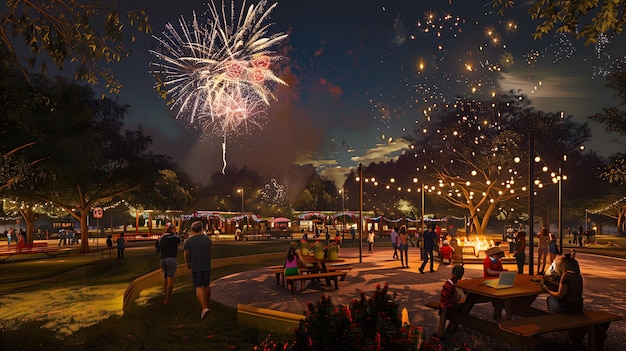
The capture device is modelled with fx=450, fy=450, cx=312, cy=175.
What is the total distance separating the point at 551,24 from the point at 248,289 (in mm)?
10544

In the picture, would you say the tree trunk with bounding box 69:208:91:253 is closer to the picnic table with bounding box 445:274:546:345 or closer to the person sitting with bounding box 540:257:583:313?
the picnic table with bounding box 445:274:546:345

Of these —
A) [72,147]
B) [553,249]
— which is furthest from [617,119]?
[72,147]

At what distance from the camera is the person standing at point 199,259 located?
956 centimetres

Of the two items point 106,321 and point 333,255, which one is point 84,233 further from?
point 106,321

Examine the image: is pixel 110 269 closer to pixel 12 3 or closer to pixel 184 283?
pixel 184 283

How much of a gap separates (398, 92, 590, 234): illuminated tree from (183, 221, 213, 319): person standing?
33400 mm

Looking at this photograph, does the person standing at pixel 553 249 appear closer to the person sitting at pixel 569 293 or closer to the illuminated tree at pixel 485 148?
the person sitting at pixel 569 293

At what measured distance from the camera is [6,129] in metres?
20.7

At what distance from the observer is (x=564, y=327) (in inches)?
255

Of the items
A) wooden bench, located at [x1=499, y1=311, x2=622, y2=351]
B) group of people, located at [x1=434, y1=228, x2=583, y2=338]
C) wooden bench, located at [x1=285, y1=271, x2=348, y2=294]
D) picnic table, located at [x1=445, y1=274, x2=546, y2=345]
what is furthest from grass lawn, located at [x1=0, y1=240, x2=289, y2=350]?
wooden bench, located at [x1=499, y1=311, x2=622, y2=351]

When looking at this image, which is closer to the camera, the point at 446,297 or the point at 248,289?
the point at 446,297

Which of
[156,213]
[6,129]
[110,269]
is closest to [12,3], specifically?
[110,269]

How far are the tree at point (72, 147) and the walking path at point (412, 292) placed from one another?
35.8 feet

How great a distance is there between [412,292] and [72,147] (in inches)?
885
